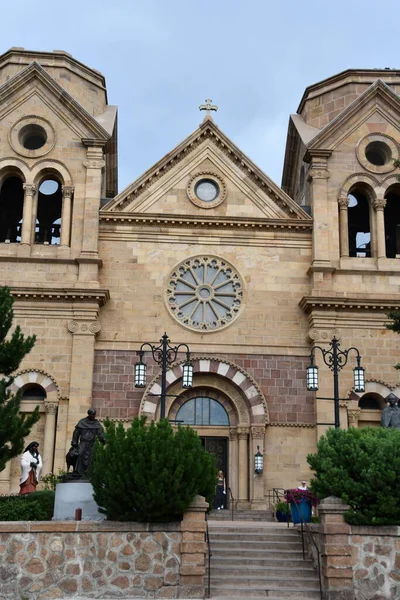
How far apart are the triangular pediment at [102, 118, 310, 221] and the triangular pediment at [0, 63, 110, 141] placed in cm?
271

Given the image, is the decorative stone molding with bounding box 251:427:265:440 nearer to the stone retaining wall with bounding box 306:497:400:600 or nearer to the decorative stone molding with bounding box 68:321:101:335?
the decorative stone molding with bounding box 68:321:101:335

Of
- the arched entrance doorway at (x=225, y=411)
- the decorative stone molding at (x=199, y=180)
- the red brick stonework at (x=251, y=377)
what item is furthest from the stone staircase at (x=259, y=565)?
the decorative stone molding at (x=199, y=180)

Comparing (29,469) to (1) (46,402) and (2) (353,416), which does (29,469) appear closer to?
(1) (46,402)

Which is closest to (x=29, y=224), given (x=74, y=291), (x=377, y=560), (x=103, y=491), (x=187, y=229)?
(x=74, y=291)

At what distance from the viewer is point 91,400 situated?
97.9 feet

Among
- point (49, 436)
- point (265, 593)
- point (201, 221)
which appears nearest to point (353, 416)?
point (201, 221)

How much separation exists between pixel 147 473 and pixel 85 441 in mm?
3555

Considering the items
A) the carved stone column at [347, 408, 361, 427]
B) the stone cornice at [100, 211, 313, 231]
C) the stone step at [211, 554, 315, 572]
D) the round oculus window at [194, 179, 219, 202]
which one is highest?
the round oculus window at [194, 179, 219, 202]

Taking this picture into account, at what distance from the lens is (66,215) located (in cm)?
3238

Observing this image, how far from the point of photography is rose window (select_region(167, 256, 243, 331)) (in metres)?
31.7

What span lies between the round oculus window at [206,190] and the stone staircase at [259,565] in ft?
49.2

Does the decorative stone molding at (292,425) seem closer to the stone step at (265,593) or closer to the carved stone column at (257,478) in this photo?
the carved stone column at (257,478)

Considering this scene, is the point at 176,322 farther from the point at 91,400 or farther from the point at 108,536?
the point at 108,536

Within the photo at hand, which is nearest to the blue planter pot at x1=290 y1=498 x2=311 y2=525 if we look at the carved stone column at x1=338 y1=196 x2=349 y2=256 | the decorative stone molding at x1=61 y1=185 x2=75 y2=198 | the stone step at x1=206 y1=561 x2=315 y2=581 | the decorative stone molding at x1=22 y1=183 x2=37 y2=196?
the stone step at x1=206 y1=561 x2=315 y2=581
